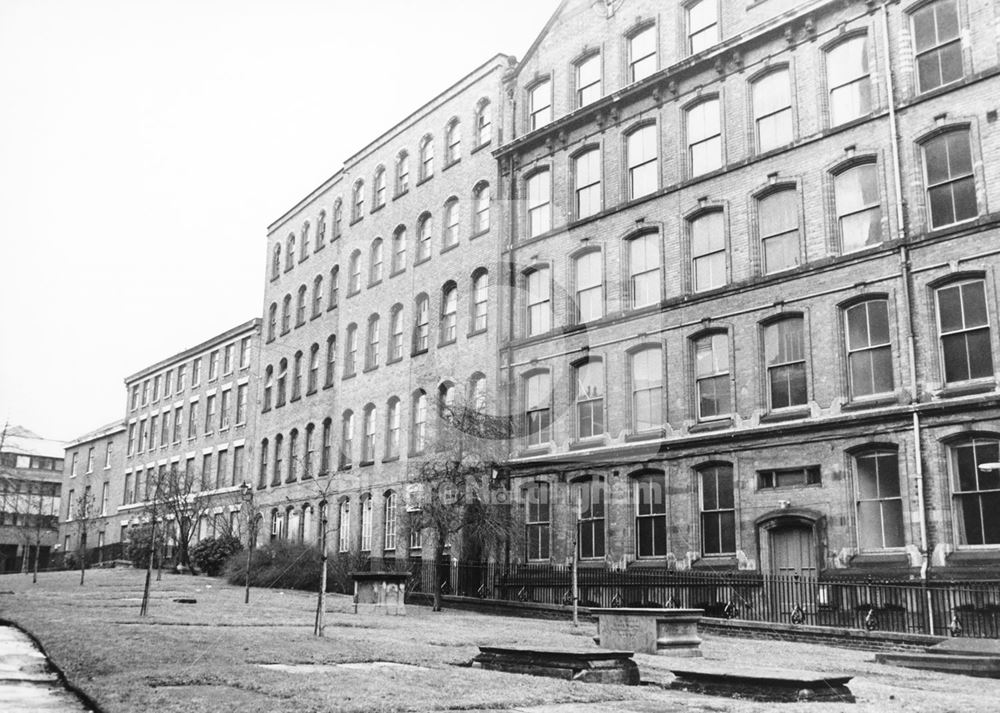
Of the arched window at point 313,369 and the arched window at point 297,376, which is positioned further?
the arched window at point 297,376

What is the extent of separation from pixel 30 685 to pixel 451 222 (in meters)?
31.9

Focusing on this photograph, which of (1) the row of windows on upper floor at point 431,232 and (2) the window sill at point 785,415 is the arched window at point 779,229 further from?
(1) the row of windows on upper floor at point 431,232

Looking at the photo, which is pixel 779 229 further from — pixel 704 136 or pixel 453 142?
pixel 453 142

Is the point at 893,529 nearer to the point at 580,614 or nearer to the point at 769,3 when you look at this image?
the point at 580,614

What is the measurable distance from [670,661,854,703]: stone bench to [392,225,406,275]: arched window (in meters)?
34.1

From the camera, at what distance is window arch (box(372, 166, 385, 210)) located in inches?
1841

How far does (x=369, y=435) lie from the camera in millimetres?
43875

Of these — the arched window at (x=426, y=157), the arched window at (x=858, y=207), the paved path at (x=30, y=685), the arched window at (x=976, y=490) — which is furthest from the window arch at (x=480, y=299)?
the paved path at (x=30, y=685)

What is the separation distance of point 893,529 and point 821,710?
613 inches

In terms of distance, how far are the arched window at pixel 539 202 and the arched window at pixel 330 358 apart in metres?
15.7

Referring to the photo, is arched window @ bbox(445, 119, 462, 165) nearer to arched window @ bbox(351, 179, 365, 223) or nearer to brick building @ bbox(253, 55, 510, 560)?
brick building @ bbox(253, 55, 510, 560)

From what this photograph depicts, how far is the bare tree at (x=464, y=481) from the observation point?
29172 mm

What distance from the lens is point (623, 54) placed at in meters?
33.4

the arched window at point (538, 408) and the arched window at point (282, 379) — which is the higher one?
the arched window at point (282, 379)
